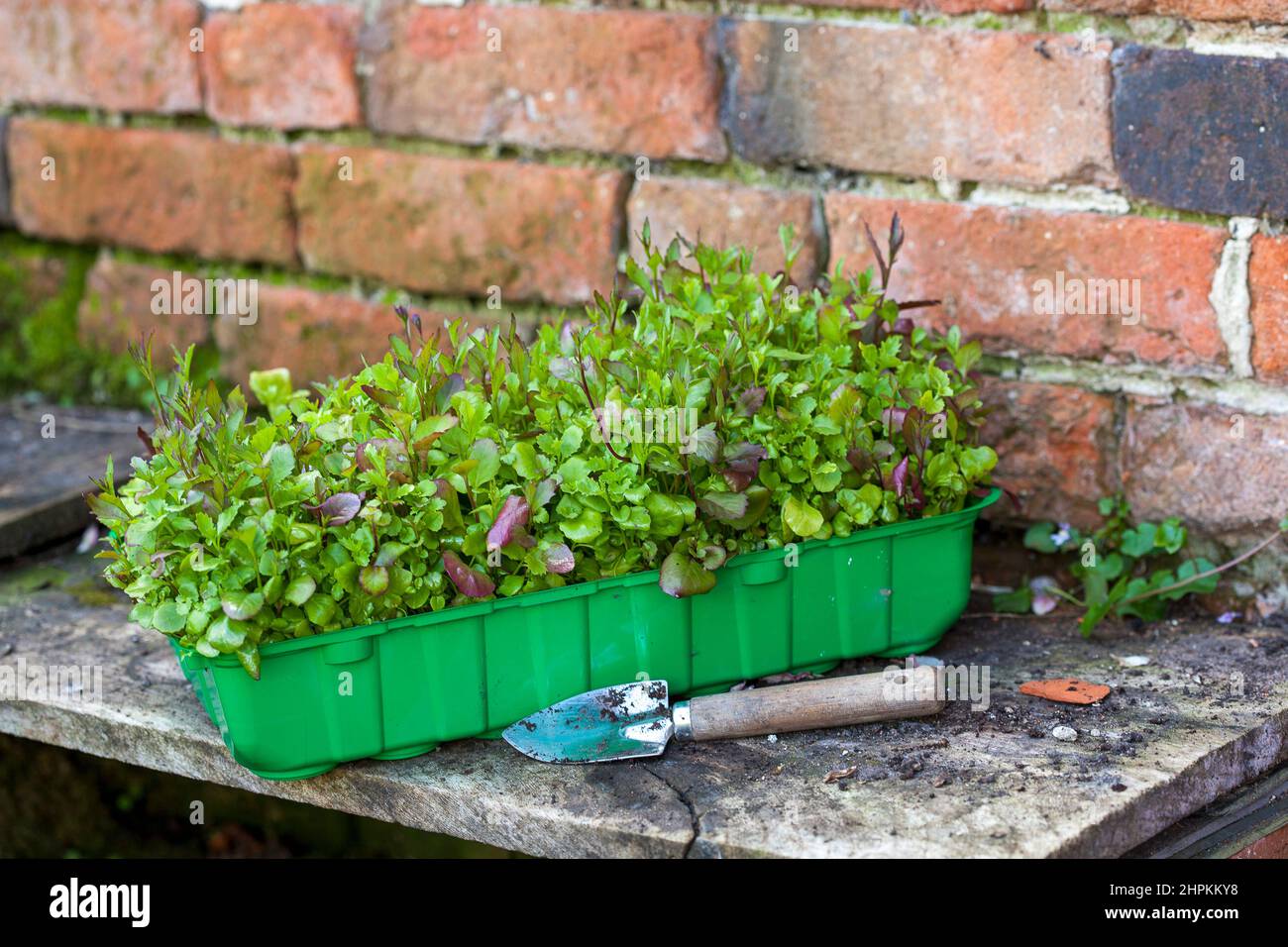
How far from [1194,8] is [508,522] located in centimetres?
113

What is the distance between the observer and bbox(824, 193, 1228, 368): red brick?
212cm

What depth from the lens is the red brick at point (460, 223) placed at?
2.58 m

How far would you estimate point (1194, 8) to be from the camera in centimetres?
204

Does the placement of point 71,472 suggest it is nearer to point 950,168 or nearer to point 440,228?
point 440,228

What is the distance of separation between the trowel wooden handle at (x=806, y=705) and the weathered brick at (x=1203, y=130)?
30.4 inches

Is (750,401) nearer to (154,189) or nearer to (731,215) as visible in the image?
(731,215)

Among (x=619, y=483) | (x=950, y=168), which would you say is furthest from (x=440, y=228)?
(x=619, y=483)

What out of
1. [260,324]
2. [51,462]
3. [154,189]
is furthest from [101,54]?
[51,462]

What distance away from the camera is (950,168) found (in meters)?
2.26

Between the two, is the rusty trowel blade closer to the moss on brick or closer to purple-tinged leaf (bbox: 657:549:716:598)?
purple-tinged leaf (bbox: 657:549:716:598)

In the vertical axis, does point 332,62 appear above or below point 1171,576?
above

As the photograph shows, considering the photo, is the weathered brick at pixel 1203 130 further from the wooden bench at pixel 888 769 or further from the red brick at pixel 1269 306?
the wooden bench at pixel 888 769
